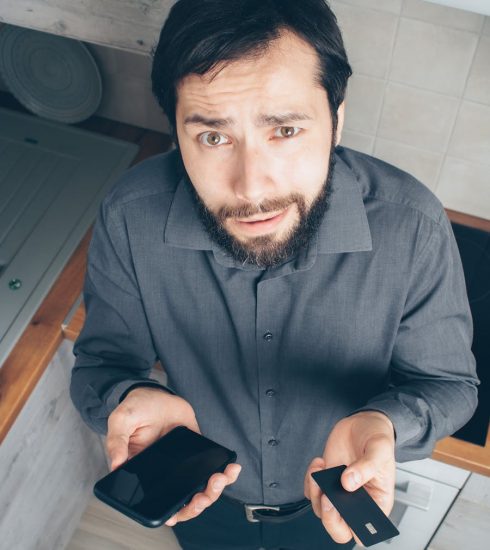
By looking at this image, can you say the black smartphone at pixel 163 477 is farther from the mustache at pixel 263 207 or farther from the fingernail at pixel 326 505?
the mustache at pixel 263 207

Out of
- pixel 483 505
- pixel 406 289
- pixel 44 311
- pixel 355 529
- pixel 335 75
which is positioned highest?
pixel 335 75

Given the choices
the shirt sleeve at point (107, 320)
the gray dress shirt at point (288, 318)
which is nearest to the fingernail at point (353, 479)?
the gray dress shirt at point (288, 318)

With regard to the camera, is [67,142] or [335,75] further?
[67,142]

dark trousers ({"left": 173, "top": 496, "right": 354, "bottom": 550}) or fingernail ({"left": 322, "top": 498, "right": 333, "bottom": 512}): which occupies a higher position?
fingernail ({"left": 322, "top": 498, "right": 333, "bottom": 512})

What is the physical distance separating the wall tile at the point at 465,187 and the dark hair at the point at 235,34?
54 centimetres

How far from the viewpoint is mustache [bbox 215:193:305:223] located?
2.77 feet

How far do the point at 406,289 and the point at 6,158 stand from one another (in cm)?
99

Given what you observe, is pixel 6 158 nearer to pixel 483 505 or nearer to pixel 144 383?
pixel 144 383

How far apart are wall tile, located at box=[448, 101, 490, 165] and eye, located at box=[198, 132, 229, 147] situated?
581 mm

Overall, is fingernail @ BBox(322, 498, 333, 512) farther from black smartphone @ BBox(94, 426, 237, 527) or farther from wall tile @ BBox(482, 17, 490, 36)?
wall tile @ BBox(482, 17, 490, 36)

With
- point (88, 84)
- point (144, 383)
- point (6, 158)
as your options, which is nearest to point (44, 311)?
point (144, 383)

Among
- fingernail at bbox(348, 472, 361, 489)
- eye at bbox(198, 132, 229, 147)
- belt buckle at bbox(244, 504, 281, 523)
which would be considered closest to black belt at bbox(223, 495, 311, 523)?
belt buckle at bbox(244, 504, 281, 523)

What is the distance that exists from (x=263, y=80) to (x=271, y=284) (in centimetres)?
32

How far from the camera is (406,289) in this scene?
3.10ft
